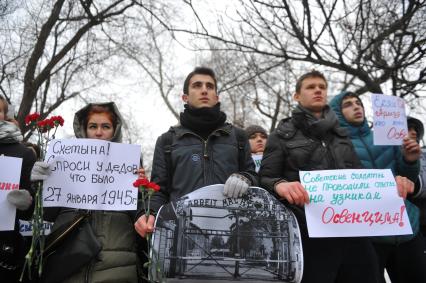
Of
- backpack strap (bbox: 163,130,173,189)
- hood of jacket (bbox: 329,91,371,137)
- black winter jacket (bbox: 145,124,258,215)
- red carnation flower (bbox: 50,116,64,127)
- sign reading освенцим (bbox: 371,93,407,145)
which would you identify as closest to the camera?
red carnation flower (bbox: 50,116,64,127)

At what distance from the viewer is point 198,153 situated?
2.49 meters

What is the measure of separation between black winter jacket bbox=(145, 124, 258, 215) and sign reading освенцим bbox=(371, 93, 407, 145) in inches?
40.7

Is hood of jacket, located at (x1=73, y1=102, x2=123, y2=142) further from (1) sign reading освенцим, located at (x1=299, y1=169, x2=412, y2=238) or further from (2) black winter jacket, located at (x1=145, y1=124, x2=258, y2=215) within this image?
(1) sign reading освенцим, located at (x1=299, y1=169, x2=412, y2=238)

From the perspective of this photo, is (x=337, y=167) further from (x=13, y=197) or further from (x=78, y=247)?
(x=13, y=197)

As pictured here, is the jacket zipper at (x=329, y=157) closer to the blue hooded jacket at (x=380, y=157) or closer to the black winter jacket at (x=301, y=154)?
the black winter jacket at (x=301, y=154)

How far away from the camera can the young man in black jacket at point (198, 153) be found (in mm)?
2420

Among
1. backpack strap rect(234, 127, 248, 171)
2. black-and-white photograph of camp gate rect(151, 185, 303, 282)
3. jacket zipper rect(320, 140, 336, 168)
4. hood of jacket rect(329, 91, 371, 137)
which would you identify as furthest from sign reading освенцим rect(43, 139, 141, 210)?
hood of jacket rect(329, 91, 371, 137)

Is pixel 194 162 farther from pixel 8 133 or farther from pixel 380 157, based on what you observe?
pixel 380 157

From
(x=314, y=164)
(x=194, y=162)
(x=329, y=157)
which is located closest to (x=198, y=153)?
(x=194, y=162)

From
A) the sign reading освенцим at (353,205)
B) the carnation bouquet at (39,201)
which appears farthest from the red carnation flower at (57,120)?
the sign reading освенцим at (353,205)

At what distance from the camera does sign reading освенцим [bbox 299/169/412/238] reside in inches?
88.3

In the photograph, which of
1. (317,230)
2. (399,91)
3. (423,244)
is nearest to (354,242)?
(317,230)

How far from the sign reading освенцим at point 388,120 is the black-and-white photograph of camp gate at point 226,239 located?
117cm

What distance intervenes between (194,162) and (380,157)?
1486 millimetres
